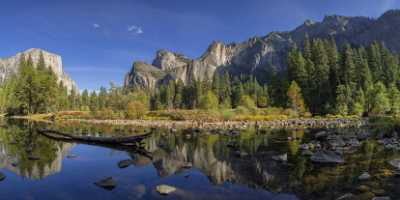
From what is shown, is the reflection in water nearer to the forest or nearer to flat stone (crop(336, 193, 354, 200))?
flat stone (crop(336, 193, 354, 200))

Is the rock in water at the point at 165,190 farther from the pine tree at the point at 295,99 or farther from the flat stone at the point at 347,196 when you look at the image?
the pine tree at the point at 295,99

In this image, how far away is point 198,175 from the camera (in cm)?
1277

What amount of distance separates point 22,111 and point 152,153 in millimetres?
93689

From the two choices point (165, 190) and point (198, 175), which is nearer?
point (165, 190)

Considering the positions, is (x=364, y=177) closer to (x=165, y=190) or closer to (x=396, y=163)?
(x=396, y=163)

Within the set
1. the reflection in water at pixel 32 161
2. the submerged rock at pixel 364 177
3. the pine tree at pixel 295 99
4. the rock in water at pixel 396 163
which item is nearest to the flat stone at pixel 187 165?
the reflection in water at pixel 32 161

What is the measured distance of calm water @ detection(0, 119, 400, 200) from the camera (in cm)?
967

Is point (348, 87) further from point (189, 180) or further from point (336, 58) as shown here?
point (189, 180)

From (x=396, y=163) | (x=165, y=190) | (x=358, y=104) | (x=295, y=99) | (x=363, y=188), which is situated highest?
(x=295, y=99)

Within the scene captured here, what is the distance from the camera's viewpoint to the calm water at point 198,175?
9.67m

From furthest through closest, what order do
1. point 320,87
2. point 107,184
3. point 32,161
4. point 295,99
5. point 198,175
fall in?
1. point 320,87
2. point 295,99
3. point 32,161
4. point 198,175
5. point 107,184

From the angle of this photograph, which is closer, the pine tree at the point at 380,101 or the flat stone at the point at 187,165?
the flat stone at the point at 187,165

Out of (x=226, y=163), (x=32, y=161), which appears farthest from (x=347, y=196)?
(x=32, y=161)

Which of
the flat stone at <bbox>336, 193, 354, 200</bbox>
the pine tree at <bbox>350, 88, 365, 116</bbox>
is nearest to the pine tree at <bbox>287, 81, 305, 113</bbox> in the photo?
the pine tree at <bbox>350, 88, 365, 116</bbox>
